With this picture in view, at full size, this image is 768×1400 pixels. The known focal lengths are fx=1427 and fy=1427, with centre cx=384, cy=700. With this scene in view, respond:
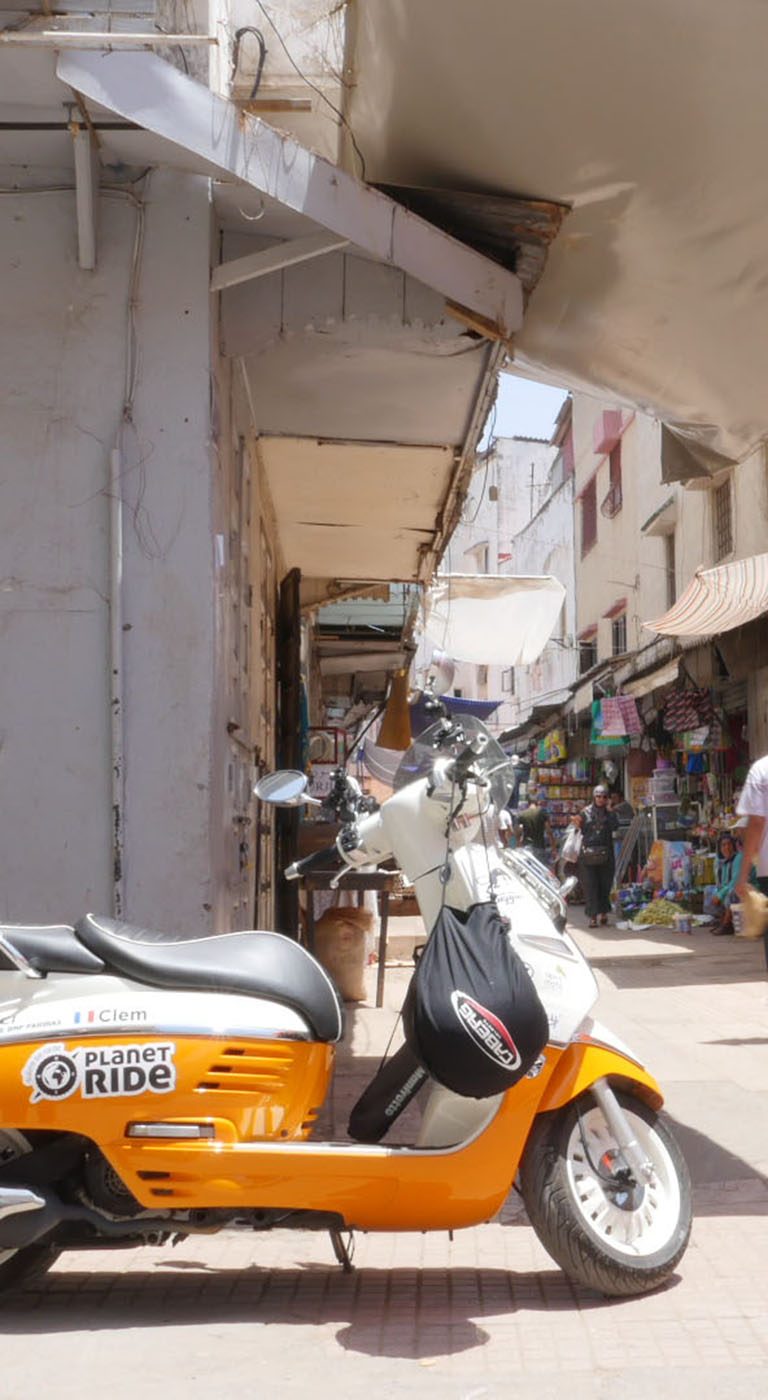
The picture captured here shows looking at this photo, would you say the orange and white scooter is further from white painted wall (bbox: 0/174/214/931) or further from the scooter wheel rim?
white painted wall (bbox: 0/174/214/931)

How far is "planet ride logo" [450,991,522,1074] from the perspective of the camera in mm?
3750

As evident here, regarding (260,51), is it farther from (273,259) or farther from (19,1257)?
(19,1257)

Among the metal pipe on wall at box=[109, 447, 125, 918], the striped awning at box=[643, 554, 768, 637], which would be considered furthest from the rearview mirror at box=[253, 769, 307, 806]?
the striped awning at box=[643, 554, 768, 637]

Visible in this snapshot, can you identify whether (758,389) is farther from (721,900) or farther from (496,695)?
(496,695)

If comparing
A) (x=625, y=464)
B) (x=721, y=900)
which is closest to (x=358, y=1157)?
(x=721, y=900)

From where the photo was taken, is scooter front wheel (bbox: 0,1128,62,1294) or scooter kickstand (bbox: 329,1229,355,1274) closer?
scooter front wheel (bbox: 0,1128,62,1294)

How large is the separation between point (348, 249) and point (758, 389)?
7.60 feet

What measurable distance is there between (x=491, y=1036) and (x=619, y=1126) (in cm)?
58

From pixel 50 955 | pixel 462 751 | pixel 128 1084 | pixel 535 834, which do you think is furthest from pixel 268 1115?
pixel 535 834

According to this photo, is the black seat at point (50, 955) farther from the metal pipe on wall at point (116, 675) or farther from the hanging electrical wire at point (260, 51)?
the hanging electrical wire at point (260, 51)

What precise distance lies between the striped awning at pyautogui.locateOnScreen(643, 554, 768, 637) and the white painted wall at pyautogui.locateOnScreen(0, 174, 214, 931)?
10039 millimetres

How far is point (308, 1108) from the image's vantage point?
3924 millimetres

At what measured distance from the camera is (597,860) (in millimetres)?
19391

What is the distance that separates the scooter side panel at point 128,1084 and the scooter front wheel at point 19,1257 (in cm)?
10
